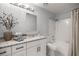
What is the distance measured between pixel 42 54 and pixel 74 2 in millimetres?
907

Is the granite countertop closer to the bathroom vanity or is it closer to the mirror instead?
the bathroom vanity

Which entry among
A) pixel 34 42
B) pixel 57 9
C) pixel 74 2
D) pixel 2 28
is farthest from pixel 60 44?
pixel 2 28

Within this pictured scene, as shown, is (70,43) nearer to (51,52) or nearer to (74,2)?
(51,52)

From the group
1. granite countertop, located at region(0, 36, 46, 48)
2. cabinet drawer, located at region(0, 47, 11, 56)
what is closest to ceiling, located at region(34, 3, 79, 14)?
granite countertop, located at region(0, 36, 46, 48)

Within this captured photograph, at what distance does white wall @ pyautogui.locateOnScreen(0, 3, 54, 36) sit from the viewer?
1346 millimetres

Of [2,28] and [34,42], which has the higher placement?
[2,28]

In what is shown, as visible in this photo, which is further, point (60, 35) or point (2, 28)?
point (60, 35)

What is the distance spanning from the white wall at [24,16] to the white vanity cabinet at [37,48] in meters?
0.17

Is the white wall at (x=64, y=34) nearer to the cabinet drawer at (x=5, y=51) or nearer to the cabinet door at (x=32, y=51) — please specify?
the cabinet door at (x=32, y=51)

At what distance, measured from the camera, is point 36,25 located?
1456 millimetres

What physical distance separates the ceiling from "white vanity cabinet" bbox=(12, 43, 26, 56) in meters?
0.64

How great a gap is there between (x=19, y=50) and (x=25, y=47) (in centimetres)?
9

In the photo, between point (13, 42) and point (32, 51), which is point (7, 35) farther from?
point (32, 51)

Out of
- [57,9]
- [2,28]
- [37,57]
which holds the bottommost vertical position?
[37,57]
